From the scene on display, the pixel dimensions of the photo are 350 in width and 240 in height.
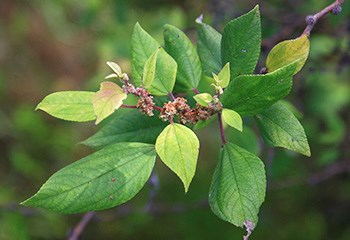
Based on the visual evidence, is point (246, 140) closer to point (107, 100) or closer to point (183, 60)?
point (183, 60)

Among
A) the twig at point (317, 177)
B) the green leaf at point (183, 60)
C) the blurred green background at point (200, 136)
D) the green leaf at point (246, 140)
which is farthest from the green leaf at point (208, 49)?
the twig at point (317, 177)

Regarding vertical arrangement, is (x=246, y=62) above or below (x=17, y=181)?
above

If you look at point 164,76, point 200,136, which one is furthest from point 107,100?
point 200,136

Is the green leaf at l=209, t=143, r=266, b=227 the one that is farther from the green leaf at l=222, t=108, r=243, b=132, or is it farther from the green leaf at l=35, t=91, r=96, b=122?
the green leaf at l=35, t=91, r=96, b=122

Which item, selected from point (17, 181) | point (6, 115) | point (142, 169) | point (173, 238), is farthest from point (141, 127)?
point (6, 115)

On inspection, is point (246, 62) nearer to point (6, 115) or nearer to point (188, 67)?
point (188, 67)

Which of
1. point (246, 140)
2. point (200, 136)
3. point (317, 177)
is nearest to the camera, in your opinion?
point (246, 140)
